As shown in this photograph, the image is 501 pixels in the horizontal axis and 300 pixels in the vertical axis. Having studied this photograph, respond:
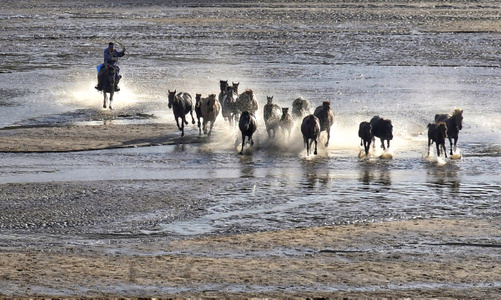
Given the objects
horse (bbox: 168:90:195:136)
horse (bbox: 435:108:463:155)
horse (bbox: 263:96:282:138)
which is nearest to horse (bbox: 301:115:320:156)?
horse (bbox: 263:96:282:138)

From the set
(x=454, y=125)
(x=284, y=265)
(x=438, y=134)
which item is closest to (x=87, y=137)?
(x=438, y=134)

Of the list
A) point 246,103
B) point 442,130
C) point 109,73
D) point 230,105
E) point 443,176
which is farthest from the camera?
point 109,73

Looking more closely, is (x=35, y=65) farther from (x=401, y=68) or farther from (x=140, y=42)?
(x=401, y=68)

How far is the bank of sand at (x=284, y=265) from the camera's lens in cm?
1059

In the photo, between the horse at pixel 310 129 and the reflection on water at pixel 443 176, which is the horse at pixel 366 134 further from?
the reflection on water at pixel 443 176

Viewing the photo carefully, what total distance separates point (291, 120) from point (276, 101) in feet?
22.1

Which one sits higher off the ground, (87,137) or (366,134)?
(366,134)

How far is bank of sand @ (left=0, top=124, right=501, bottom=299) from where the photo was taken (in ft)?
34.7

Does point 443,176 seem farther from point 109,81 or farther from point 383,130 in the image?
point 109,81

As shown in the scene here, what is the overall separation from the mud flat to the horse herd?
228 inches

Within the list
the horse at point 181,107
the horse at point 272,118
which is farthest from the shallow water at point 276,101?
the horse at point 181,107

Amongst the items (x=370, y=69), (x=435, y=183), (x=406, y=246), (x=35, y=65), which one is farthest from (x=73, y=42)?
(x=406, y=246)

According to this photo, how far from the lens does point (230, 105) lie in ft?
73.8

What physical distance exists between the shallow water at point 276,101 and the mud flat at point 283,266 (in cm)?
91
